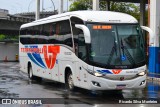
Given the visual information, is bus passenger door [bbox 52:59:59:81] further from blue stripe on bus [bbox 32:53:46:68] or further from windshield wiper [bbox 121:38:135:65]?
windshield wiper [bbox 121:38:135:65]

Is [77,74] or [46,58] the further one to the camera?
[46,58]

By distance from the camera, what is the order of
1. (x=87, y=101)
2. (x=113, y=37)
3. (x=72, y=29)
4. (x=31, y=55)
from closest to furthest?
1. (x=87, y=101)
2. (x=113, y=37)
3. (x=72, y=29)
4. (x=31, y=55)

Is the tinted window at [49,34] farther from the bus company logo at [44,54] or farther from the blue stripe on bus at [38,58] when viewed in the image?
the blue stripe on bus at [38,58]

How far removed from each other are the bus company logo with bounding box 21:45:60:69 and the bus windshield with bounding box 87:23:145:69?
3680 mm

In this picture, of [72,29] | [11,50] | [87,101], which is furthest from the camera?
[11,50]

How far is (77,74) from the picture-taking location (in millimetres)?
15391

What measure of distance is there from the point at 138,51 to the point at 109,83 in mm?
1802

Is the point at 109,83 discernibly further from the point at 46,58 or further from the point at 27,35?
the point at 27,35

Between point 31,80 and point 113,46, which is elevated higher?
point 113,46

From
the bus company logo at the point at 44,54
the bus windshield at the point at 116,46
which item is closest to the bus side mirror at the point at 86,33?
the bus windshield at the point at 116,46

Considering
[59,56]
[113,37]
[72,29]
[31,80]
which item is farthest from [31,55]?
[113,37]

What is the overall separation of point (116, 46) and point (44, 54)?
6227 millimetres

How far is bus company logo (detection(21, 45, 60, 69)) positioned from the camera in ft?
60.5

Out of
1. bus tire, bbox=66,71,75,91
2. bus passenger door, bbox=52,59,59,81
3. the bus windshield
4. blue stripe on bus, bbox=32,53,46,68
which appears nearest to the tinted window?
blue stripe on bus, bbox=32,53,46,68
